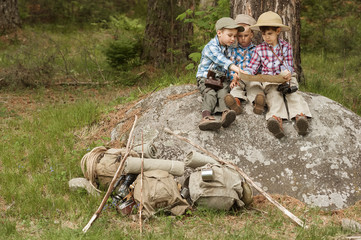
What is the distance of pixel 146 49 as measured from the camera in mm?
10547

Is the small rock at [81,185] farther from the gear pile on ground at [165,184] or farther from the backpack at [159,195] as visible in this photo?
the backpack at [159,195]

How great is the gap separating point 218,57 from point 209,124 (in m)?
1.03

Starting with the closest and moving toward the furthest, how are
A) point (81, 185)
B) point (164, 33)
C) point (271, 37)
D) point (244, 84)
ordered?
point (81, 185)
point (271, 37)
point (244, 84)
point (164, 33)

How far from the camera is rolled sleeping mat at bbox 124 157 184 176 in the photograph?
16.7 feet

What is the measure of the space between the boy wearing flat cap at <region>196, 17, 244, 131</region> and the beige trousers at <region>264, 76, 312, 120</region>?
0.58m

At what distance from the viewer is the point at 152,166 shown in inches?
203

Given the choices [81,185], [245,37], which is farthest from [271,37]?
[81,185]

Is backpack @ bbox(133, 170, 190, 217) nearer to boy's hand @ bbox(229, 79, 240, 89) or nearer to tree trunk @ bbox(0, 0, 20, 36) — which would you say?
boy's hand @ bbox(229, 79, 240, 89)

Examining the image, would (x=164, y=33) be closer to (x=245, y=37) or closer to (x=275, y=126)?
(x=245, y=37)

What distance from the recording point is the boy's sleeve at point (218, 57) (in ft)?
19.7

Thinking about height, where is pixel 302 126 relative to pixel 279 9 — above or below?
below

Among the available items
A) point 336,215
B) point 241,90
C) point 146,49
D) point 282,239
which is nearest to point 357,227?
point 336,215

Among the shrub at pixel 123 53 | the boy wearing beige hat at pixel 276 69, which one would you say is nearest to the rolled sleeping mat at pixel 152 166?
the boy wearing beige hat at pixel 276 69

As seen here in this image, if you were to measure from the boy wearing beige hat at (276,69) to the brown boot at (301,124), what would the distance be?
0.08 ft
